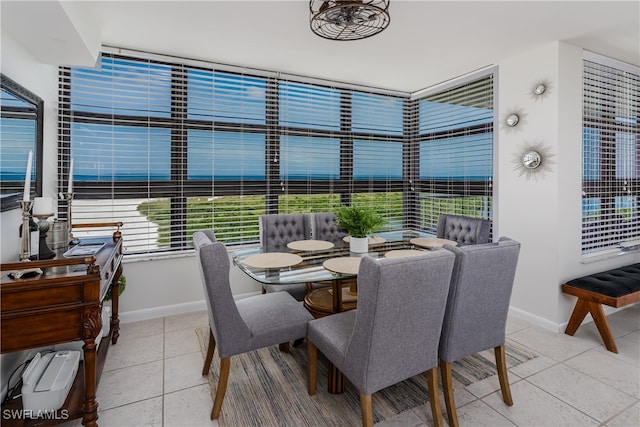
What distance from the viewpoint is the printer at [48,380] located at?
1.70 m

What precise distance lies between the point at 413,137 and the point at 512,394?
3552 millimetres

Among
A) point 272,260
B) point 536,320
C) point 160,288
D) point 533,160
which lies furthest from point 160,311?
point 533,160

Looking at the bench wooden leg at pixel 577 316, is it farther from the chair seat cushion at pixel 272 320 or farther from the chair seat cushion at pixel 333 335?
the chair seat cushion at pixel 272 320

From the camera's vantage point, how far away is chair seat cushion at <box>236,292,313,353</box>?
6.52 feet

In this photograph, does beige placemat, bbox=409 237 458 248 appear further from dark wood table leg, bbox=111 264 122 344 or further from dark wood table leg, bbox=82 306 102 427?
dark wood table leg, bbox=111 264 122 344

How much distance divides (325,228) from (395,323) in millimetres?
2089

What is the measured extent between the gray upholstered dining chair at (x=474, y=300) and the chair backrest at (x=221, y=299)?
1134 mm

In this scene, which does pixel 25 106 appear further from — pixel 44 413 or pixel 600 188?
pixel 600 188

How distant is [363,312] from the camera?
1.56m

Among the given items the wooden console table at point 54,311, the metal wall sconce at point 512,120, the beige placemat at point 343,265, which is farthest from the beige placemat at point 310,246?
the metal wall sconce at point 512,120

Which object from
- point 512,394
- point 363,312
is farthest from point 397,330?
point 512,394

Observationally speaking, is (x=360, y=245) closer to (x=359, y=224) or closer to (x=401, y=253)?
(x=359, y=224)

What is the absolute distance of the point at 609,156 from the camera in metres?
3.45

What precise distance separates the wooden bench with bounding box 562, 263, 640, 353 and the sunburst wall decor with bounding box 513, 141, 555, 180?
104 cm
